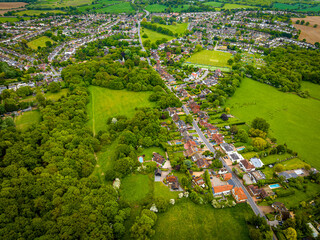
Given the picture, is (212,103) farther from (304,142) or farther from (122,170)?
(122,170)

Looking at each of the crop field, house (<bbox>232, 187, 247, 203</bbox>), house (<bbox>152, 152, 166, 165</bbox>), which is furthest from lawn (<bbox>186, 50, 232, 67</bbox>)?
house (<bbox>232, 187, 247, 203</bbox>)

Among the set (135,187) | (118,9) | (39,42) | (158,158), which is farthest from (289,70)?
(118,9)

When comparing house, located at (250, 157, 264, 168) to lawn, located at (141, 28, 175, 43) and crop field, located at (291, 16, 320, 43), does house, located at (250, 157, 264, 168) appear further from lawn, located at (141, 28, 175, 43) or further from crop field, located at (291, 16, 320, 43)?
crop field, located at (291, 16, 320, 43)

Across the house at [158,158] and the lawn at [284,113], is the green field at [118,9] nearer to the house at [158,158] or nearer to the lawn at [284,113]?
the lawn at [284,113]

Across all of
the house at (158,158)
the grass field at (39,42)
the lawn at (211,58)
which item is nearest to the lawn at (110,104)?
the house at (158,158)

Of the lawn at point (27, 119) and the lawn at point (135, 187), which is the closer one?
the lawn at point (135, 187)

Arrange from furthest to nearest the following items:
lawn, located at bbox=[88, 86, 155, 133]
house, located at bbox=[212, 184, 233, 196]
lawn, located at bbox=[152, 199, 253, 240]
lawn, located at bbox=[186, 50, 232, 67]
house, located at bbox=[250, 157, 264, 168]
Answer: lawn, located at bbox=[186, 50, 232, 67] < lawn, located at bbox=[88, 86, 155, 133] < house, located at bbox=[250, 157, 264, 168] < house, located at bbox=[212, 184, 233, 196] < lawn, located at bbox=[152, 199, 253, 240]

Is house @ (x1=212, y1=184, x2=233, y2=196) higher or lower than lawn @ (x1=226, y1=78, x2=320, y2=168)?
lower

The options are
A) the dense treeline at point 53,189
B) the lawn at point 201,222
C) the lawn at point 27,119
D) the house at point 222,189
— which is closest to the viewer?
the dense treeline at point 53,189
